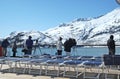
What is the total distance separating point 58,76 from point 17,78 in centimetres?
129

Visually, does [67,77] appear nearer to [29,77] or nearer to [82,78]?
[82,78]

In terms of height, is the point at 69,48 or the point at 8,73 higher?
the point at 69,48

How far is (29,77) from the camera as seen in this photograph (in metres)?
10.6

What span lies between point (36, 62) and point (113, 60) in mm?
2624

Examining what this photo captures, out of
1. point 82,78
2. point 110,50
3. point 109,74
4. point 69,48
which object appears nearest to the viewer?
point 82,78

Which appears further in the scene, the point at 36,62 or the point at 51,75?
the point at 36,62

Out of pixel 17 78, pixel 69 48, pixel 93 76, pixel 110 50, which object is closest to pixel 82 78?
pixel 93 76

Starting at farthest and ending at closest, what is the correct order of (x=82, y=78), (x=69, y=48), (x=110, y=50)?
(x=69, y=48)
(x=110, y=50)
(x=82, y=78)

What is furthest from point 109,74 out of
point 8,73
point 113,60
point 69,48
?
point 69,48

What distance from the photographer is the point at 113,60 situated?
35.5 ft

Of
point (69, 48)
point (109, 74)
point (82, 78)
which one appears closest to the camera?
point (82, 78)

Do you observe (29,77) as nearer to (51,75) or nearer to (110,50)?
(51,75)

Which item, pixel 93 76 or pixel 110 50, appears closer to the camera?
pixel 93 76

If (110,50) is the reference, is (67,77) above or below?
below
